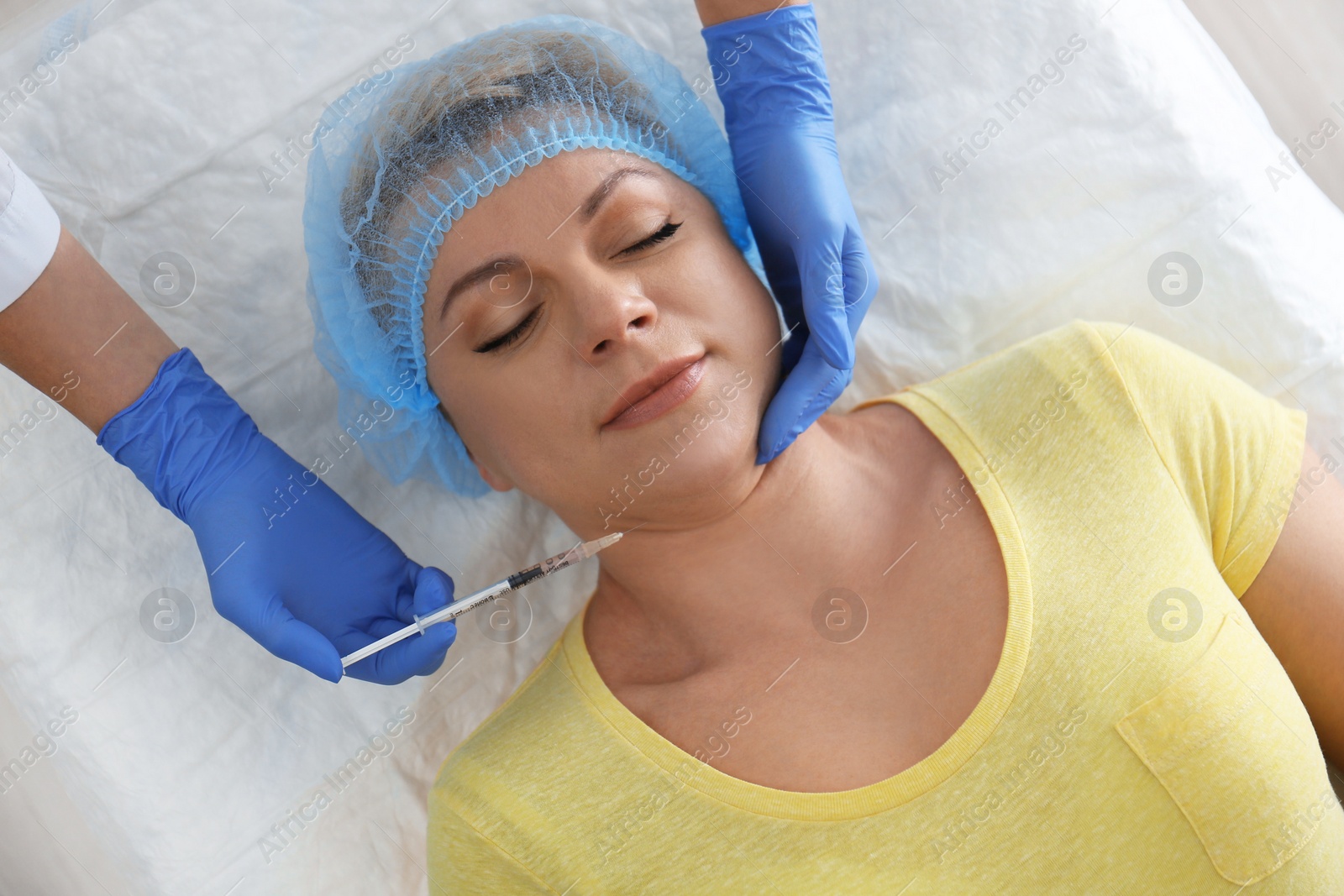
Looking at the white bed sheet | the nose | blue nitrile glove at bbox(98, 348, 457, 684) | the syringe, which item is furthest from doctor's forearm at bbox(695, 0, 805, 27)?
blue nitrile glove at bbox(98, 348, 457, 684)

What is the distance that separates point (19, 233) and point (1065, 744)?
1732 millimetres

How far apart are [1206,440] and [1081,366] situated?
208mm

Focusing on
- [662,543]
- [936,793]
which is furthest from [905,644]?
[662,543]

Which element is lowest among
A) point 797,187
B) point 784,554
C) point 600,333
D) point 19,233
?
point 784,554

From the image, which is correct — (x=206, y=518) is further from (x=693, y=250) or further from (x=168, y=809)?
(x=693, y=250)

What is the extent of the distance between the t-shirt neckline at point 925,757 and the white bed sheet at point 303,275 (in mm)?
456

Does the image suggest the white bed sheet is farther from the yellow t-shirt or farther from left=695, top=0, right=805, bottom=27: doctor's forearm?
the yellow t-shirt

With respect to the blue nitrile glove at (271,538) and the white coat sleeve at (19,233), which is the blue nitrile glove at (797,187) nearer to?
the blue nitrile glove at (271,538)

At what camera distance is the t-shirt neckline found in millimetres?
1261

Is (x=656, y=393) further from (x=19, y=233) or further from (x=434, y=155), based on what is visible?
(x=19, y=233)

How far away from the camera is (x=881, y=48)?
1.88m

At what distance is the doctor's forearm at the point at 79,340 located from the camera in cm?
152

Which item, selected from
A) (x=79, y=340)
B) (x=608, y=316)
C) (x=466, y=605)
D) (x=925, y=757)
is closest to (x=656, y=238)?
(x=608, y=316)

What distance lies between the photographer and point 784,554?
4.70 feet
